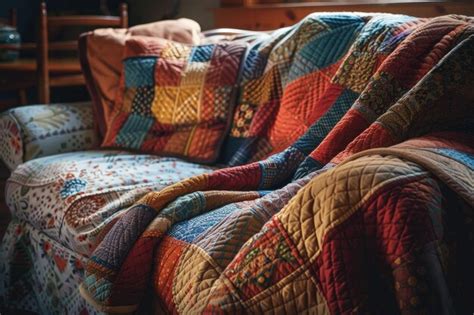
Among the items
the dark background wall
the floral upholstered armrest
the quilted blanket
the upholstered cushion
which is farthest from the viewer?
the dark background wall

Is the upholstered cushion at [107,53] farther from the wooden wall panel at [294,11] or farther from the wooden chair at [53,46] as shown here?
the wooden wall panel at [294,11]

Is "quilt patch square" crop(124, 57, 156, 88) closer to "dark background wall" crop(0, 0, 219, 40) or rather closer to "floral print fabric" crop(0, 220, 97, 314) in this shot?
"floral print fabric" crop(0, 220, 97, 314)

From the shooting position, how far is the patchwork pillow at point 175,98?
2.36 m

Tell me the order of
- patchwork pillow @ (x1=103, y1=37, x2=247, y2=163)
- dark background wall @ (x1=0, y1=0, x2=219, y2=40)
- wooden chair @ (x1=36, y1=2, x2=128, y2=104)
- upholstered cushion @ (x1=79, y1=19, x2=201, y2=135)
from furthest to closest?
1. dark background wall @ (x1=0, y1=0, x2=219, y2=40)
2. wooden chair @ (x1=36, y1=2, x2=128, y2=104)
3. upholstered cushion @ (x1=79, y1=19, x2=201, y2=135)
4. patchwork pillow @ (x1=103, y1=37, x2=247, y2=163)

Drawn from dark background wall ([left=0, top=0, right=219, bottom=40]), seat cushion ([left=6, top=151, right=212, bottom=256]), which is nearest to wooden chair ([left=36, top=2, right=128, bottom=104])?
seat cushion ([left=6, top=151, right=212, bottom=256])

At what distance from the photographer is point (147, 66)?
252 cm

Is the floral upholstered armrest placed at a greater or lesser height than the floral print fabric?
greater

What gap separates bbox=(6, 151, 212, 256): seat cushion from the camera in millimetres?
1911

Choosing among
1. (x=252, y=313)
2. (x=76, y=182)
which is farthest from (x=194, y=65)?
(x=252, y=313)

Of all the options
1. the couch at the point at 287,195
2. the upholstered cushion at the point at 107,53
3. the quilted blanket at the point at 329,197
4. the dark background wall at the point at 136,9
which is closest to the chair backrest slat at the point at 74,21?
the upholstered cushion at the point at 107,53

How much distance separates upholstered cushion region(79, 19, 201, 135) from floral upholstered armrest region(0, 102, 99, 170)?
71 mm

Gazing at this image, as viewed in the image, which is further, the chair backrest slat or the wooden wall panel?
the chair backrest slat

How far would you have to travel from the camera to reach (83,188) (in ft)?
6.70

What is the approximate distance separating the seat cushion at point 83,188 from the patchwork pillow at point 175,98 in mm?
85
